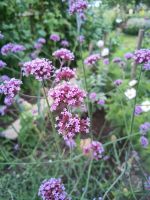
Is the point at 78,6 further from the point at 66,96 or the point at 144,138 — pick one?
the point at 144,138

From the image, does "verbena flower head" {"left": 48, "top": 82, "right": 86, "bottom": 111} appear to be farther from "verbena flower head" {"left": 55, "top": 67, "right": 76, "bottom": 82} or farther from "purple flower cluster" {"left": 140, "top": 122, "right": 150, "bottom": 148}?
"purple flower cluster" {"left": 140, "top": 122, "right": 150, "bottom": 148}

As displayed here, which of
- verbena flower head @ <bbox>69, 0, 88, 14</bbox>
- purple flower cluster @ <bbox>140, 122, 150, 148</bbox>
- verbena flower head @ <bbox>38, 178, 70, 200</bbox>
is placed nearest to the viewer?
verbena flower head @ <bbox>38, 178, 70, 200</bbox>

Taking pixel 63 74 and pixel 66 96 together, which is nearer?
pixel 66 96

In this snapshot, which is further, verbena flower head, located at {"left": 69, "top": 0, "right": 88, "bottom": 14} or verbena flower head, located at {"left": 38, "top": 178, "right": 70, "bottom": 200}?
verbena flower head, located at {"left": 69, "top": 0, "right": 88, "bottom": 14}

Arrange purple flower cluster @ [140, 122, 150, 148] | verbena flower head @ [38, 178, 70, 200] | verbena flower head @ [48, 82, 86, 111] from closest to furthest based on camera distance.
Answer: verbena flower head @ [48, 82, 86, 111] < verbena flower head @ [38, 178, 70, 200] < purple flower cluster @ [140, 122, 150, 148]

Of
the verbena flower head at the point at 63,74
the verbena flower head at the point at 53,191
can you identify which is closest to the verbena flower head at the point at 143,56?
the verbena flower head at the point at 63,74

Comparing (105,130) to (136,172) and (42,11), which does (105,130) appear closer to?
(136,172)

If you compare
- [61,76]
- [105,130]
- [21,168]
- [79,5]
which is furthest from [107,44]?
[61,76]

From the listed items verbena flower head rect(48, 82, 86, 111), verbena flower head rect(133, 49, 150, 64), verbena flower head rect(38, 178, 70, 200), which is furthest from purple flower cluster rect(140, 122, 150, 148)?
verbena flower head rect(48, 82, 86, 111)

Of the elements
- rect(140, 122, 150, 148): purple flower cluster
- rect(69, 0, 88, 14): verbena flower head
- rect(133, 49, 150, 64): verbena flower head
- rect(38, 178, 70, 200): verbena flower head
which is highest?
rect(69, 0, 88, 14): verbena flower head

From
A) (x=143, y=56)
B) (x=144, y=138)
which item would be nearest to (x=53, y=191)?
(x=143, y=56)

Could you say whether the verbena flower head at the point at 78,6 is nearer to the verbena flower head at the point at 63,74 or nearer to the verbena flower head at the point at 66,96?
the verbena flower head at the point at 63,74
